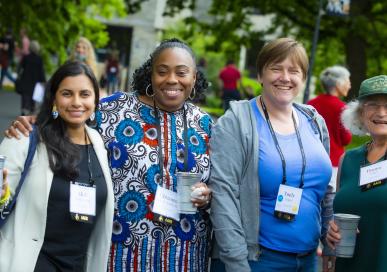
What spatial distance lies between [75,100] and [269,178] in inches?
43.2

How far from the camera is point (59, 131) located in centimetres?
427

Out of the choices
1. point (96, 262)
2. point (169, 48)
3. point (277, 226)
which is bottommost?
point (96, 262)

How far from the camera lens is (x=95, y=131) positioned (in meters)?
4.43

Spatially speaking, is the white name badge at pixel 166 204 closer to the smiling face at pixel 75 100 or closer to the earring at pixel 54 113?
the smiling face at pixel 75 100

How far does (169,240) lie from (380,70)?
74.5 feet

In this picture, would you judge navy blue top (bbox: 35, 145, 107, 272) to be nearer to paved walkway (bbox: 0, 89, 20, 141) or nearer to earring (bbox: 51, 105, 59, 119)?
earring (bbox: 51, 105, 59, 119)

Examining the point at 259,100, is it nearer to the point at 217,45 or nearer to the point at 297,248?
the point at 297,248

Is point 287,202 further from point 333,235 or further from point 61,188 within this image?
point 61,188

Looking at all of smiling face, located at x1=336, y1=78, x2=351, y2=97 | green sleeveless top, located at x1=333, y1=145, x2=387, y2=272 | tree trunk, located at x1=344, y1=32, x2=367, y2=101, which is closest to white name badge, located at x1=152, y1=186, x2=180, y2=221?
green sleeveless top, located at x1=333, y1=145, x2=387, y2=272

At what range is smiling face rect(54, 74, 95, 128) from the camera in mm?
4266

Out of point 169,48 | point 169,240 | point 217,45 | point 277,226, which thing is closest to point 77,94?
point 169,48

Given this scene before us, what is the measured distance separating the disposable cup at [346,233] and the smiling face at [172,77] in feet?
3.65

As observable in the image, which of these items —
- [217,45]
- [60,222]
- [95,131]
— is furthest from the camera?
[217,45]

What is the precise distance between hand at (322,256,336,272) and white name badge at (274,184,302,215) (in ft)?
2.11
